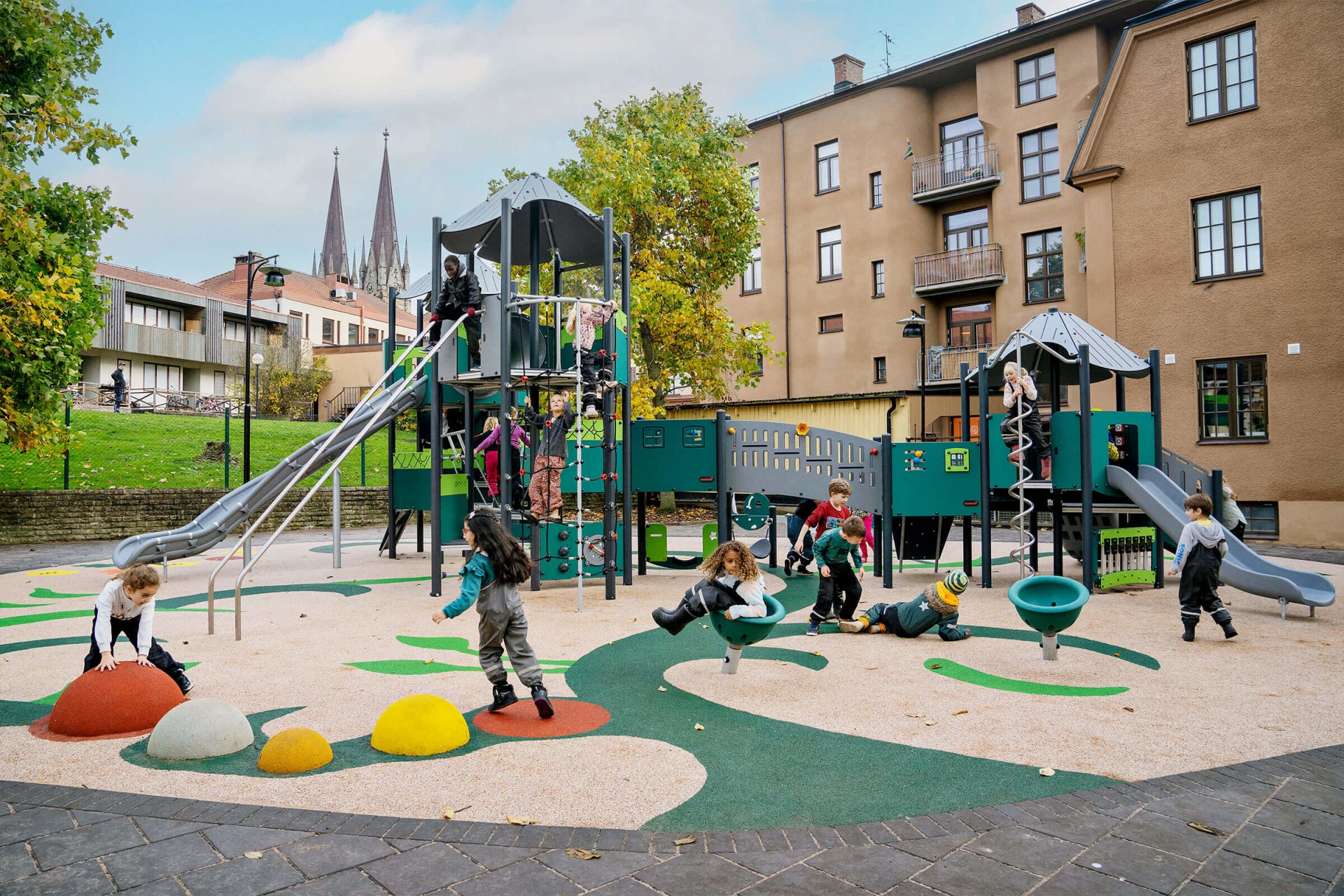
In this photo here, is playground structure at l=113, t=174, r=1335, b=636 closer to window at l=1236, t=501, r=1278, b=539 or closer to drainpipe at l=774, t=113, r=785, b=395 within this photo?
window at l=1236, t=501, r=1278, b=539

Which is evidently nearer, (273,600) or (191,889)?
(191,889)

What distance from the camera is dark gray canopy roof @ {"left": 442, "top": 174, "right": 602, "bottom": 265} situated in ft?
43.0

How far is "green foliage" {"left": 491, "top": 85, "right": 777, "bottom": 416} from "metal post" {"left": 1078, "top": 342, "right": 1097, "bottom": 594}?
1279 cm

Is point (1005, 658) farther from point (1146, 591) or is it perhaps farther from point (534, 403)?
point (534, 403)

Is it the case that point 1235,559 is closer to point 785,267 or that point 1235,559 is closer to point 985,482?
point 985,482

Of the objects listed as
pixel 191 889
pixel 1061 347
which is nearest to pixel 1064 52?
pixel 1061 347

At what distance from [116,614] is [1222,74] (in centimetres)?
2524

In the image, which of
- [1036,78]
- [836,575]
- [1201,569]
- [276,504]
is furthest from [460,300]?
[1036,78]

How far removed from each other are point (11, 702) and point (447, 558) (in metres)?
10.3

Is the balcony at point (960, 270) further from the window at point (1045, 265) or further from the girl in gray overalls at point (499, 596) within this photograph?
the girl in gray overalls at point (499, 596)

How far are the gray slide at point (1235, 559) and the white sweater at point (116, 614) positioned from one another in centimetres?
1129

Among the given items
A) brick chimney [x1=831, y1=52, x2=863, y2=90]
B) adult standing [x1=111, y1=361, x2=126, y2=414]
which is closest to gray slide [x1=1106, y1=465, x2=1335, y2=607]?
brick chimney [x1=831, y1=52, x2=863, y2=90]

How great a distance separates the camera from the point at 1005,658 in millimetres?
8344

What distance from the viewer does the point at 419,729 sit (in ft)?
18.2
